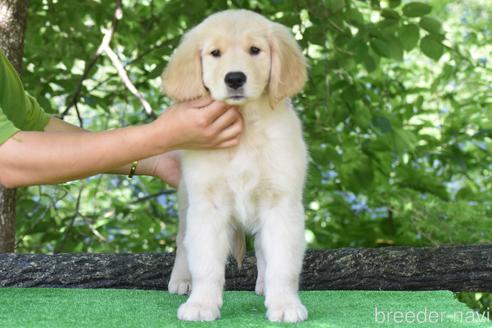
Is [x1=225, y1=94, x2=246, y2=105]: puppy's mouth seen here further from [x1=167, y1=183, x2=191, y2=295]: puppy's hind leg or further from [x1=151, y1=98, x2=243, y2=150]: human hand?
[x1=167, y1=183, x2=191, y2=295]: puppy's hind leg

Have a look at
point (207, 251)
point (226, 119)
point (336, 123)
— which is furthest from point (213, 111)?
point (336, 123)

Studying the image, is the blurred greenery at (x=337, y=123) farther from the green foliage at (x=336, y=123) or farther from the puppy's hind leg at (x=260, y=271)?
the puppy's hind leg at (x=260, y=271)

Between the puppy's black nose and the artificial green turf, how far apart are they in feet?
2.70

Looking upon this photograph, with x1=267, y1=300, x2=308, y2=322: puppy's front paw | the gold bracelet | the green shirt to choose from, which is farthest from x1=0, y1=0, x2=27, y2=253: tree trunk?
x1=267, y1=300, x2=308, y2=322: puppy's front paw

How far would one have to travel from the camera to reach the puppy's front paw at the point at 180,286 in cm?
329

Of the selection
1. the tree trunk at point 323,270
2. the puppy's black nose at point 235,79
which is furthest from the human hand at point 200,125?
the tree trunk at point 323,270

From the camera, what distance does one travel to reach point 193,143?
2752mm

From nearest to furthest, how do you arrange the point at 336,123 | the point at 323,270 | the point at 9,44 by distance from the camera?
1. the point at 323,270
2. the point at 9,44
3. the point at 336,123

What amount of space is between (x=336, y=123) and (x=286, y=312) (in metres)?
2.61

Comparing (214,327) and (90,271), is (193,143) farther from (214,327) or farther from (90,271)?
(90,271)

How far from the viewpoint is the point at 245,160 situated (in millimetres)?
2807

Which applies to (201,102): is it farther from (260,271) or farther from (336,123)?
(336,123)

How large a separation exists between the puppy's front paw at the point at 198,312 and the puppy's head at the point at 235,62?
734 millimetres

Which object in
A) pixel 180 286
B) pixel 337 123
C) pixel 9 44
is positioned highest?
pixel 9 44
